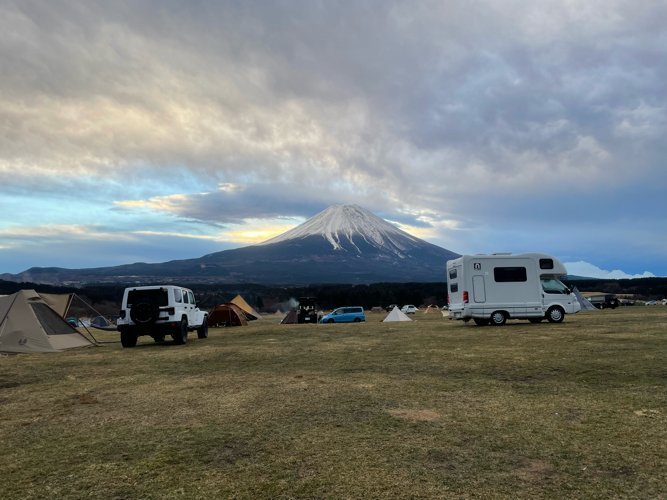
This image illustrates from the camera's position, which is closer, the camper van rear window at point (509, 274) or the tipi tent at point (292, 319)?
the camper van rear window at point (509, 274)

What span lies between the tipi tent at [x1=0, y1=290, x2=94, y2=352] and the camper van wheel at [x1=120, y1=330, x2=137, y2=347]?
2056 millimetres

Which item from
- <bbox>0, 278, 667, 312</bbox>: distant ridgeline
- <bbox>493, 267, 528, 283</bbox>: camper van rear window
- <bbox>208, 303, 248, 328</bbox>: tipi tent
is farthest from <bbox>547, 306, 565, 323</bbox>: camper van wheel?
<bbox>0, 278, 667, 312</bbox>: distant ridgeline

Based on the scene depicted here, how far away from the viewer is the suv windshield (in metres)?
18.6

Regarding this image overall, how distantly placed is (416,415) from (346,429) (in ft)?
3.78

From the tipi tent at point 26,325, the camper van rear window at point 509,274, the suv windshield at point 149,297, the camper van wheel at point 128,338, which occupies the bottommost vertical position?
the camper van wheel at point 128,338

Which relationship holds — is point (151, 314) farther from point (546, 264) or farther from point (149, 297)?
point (546, 264)

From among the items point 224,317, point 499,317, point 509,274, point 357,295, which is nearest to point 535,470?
point 509,274

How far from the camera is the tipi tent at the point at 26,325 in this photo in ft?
54.4

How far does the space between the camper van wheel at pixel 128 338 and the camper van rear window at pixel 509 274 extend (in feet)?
51.1

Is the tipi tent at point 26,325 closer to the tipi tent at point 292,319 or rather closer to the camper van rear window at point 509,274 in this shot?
the camper van rear window at point 509,274

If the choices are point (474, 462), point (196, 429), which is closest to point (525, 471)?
point (474, 462)

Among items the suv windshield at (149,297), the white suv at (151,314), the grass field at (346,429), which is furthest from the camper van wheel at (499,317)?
the suv windshield at (149,297)

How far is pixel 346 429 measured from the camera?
6.12m

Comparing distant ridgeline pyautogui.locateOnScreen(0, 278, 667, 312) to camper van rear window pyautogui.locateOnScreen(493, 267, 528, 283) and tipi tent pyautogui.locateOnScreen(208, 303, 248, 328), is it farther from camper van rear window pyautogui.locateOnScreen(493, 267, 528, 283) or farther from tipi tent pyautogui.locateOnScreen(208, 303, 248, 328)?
camper van rear window pyautogui.locateOnScreen(493, 267, 528, 283)
